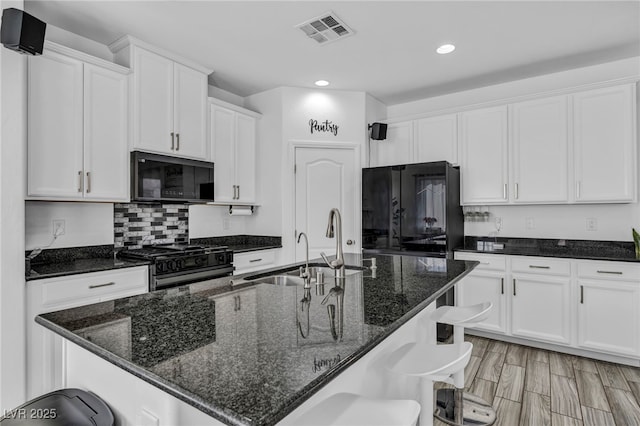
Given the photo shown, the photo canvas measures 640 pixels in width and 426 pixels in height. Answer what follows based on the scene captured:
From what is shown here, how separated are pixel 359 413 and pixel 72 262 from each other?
8.40 feet

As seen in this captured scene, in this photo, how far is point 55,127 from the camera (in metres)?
2.42

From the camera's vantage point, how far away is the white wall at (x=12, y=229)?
203 cm

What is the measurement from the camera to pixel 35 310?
2133 mm

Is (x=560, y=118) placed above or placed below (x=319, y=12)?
below

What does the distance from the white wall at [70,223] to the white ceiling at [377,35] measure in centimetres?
135

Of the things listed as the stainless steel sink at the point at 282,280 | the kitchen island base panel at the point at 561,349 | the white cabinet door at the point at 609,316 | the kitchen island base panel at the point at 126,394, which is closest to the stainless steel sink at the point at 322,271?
the stainless steel sink at the point at 282,280

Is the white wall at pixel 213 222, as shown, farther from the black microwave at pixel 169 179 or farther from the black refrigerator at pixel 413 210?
the black refrigerator at pixel 413 210

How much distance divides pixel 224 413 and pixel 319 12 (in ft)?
8.60

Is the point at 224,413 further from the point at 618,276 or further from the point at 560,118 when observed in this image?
the point at 560,118

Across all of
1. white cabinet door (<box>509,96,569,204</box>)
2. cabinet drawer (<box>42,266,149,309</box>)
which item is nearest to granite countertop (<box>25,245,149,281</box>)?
cabinet drawer (<box>42,266,149,309</box>)

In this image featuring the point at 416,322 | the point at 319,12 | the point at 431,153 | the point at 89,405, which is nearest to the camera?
the point at 89,405

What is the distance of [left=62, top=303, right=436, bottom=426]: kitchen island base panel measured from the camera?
2.86 feet

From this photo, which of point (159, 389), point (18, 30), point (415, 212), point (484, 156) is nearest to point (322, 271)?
point (159, 389)

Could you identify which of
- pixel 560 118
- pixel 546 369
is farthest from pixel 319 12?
pixel 546 369
